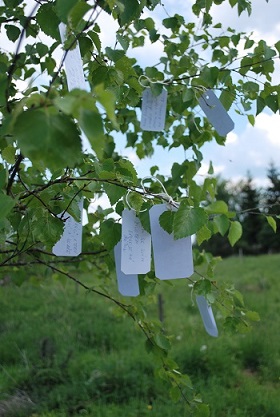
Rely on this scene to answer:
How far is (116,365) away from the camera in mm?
3201

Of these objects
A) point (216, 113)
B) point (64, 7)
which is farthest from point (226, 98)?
point (64, 7)

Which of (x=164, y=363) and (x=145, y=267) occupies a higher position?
(x=145, y=267)

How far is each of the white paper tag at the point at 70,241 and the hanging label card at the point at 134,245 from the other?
0.24 meters

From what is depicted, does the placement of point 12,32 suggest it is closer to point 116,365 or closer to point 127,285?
point 127,285

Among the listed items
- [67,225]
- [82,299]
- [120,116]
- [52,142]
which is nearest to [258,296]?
[82,299]

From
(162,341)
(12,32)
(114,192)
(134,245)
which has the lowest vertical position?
(162,341)

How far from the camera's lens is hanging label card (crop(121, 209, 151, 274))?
1.10 metres

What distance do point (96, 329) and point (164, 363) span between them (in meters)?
2.73

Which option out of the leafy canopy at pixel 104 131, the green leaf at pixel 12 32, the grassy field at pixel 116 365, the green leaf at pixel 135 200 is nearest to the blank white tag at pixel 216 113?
the leafy canopy at pixel 104 131

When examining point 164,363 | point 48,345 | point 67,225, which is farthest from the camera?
point 48,345

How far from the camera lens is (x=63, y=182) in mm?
1162

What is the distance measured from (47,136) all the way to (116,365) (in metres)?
2.89

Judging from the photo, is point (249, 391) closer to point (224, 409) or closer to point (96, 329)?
point (224, 409)

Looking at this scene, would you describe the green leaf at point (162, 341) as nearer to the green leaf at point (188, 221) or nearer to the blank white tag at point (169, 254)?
the blank white tag at point (169, 254)
